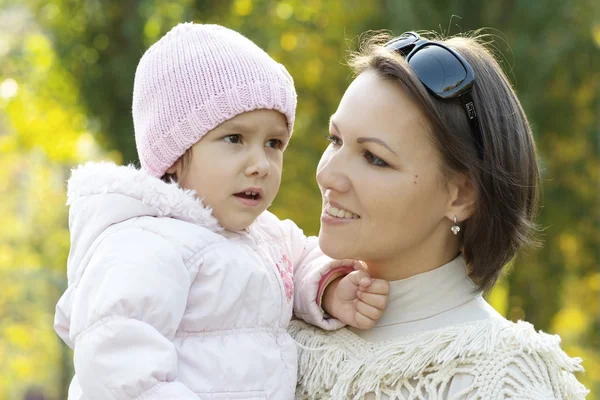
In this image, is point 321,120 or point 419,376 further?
point 321,120

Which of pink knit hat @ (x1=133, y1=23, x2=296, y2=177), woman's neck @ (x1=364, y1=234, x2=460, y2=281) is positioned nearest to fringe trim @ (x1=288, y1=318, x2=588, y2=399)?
woman's neck @ (x1=364, y1=234, x2=460, y2=281)

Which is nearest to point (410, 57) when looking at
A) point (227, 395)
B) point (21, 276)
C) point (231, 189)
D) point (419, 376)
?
point (231, 189)

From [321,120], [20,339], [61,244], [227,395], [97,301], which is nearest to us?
[97,301]

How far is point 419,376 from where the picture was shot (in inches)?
87.1

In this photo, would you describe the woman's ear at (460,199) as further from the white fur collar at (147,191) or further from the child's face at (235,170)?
the white fur collar at (147,191)

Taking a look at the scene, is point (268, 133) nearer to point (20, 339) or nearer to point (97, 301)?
point (97, 301)

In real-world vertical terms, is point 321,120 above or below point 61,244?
above

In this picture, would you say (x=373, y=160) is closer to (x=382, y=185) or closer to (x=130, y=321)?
(x=382, y=185)

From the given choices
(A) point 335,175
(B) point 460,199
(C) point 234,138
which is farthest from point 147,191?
(B) point 460,199

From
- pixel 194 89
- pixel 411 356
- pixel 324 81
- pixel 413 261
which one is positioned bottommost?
pixel 324 81

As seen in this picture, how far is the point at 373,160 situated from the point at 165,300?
2.31 feet

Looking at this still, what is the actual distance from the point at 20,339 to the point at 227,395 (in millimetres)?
11656

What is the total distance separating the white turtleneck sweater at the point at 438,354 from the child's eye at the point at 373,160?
350 mm

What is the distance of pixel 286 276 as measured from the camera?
2.48 m
